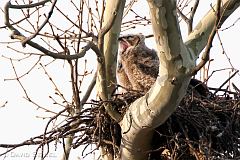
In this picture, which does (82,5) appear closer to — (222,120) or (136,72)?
(136,72)

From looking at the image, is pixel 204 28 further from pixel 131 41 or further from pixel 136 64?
pixel 131 41

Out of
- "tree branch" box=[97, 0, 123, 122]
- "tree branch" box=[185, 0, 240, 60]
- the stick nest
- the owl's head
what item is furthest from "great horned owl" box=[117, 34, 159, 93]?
"tree branch" box=[185, 0, 240, 60]

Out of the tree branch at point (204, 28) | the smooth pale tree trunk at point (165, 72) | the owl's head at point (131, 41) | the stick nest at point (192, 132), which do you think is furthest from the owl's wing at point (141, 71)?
the tree branch at point (204, 28)

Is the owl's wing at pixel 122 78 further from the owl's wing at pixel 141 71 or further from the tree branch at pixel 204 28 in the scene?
the tree branch at pixel 204 28

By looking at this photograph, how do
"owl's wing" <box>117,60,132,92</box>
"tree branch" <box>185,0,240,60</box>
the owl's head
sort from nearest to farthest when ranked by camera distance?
"tree branch" <box>185,0,240,60</box>
"owl's wing" <box>117,60,132,92</box>
the owl's head

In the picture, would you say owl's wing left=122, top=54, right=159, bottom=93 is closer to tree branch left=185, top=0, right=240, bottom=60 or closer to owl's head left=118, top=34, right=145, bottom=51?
owl's head left=118, top=34, right=145, bottom=51

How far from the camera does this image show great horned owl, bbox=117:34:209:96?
6.53m

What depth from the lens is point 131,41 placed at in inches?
283

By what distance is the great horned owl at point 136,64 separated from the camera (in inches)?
257

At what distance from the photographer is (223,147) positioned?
516 cm

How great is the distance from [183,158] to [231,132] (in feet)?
1.89

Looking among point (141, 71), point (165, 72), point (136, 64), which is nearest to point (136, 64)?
point (136, 64)

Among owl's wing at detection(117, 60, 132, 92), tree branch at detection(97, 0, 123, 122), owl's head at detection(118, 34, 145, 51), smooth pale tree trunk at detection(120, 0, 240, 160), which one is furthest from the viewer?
owl's head at detection(118, 34, 145, 51)

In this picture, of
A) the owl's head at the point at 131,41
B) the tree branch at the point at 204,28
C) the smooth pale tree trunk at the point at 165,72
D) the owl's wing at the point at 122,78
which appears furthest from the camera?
the owl's head at the point at 131,41
